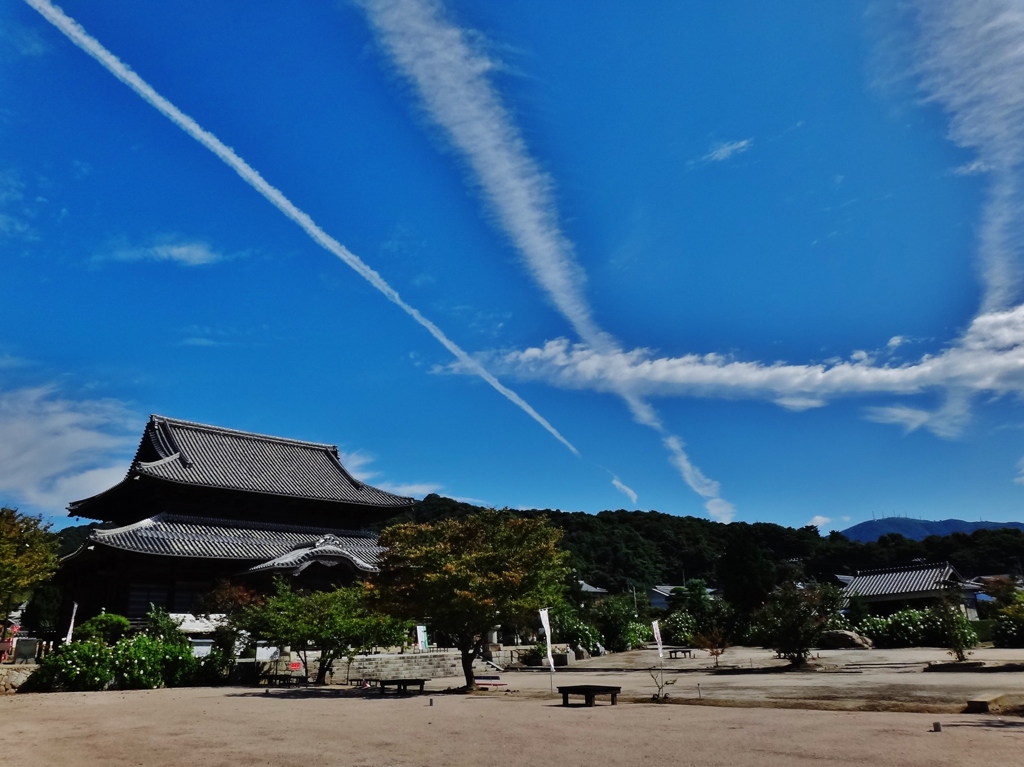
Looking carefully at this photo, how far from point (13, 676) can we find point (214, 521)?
16.6 m

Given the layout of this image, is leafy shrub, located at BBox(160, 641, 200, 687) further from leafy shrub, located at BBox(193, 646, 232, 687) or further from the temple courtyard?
the temple courtyard

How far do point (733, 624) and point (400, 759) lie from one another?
3547cm

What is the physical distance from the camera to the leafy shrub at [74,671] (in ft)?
67.9

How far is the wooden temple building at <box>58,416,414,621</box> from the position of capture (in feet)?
106

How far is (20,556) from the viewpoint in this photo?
22891 mm

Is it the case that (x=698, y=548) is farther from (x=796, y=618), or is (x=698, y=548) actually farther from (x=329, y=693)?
(x=329, y=693)

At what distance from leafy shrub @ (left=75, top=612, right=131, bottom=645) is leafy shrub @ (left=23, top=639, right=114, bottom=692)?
9.87 ft

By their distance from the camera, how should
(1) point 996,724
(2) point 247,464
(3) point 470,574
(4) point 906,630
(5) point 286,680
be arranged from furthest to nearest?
(2) point 247,464
(4) point 906,630
(5) point 286,680
(3) point 470,574
(1) point 996,724

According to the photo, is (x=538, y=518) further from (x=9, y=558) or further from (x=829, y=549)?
(x=829, y=549)

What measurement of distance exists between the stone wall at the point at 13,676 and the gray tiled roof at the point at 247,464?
14155 millimetres

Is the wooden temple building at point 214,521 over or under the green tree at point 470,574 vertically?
over

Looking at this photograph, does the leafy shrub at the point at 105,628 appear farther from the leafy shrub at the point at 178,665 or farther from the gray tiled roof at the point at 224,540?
the gray tiled roof at the point at 224,540

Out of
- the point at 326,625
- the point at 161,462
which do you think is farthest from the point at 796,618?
Result: the point at 161,462

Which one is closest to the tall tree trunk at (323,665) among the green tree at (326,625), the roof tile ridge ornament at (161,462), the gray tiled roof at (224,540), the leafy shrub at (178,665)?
the green tree at (326,625)
